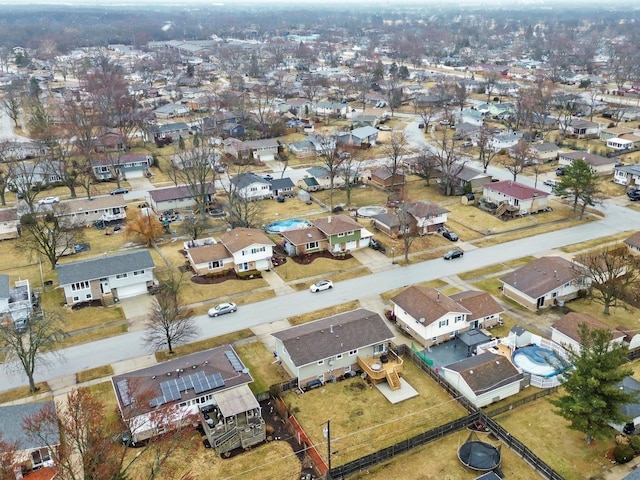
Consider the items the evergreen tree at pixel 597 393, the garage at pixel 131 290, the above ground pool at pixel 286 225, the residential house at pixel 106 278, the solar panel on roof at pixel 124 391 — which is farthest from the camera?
the above ground pool at pixel 286 225

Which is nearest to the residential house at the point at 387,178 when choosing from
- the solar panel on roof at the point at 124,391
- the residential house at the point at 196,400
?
the residential house at the point at 196,400

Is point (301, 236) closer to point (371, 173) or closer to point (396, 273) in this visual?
point (396, 273)

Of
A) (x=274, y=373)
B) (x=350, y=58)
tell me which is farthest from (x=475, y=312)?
(x=350, y=58)

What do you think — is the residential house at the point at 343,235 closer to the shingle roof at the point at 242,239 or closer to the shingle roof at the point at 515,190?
the shingle roof at the point at 242,239

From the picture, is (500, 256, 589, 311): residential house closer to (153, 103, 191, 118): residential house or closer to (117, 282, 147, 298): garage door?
(117, 282, 147, 298): garage door

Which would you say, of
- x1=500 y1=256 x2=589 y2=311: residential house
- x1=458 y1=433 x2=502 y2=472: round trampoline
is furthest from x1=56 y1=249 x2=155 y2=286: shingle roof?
x1=500 y1=256 x2=589 y2=311: residential house

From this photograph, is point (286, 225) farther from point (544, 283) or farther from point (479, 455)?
point (479, 455)
